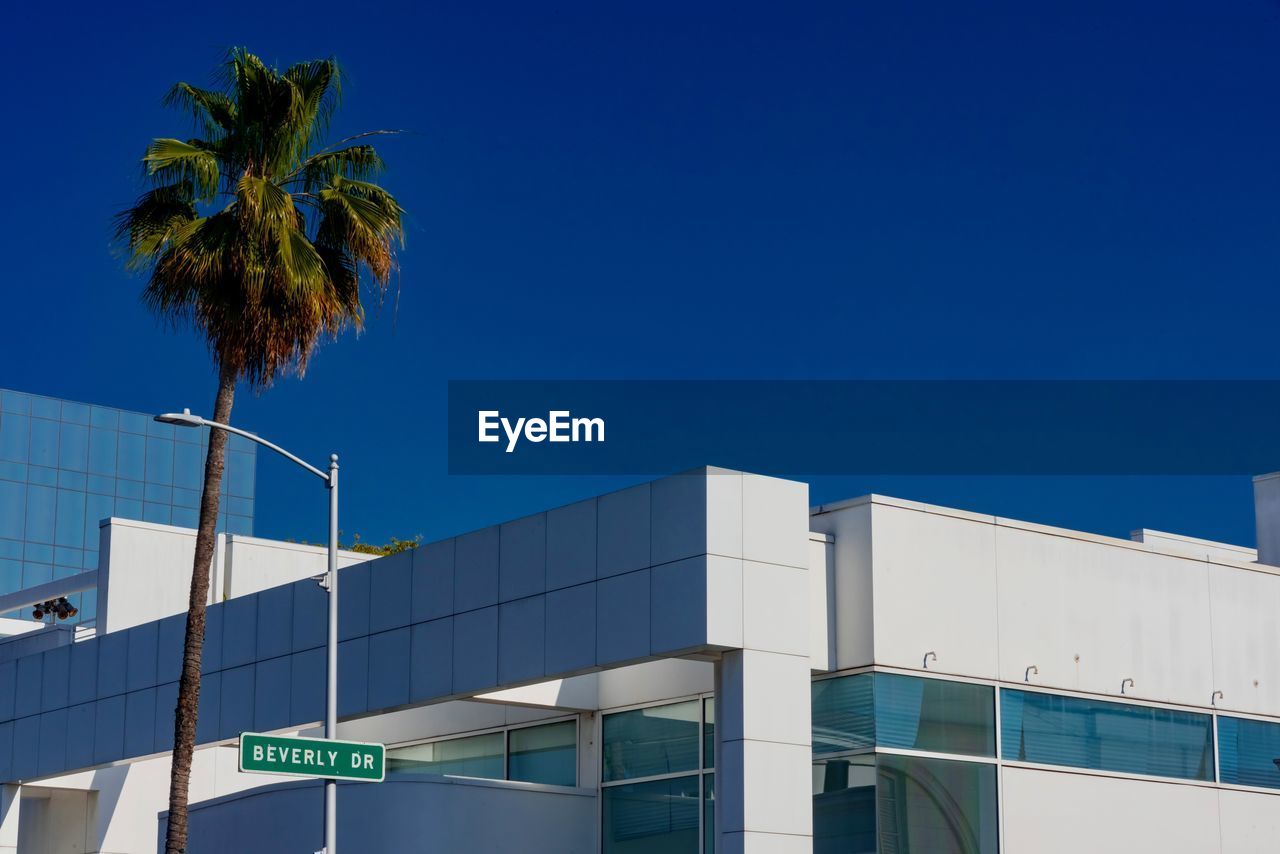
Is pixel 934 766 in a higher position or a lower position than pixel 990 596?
lower

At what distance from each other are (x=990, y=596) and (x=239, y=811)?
1143 centimetres

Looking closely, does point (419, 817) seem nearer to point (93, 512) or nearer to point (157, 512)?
point (93, 512)

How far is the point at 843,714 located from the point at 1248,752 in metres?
6.85

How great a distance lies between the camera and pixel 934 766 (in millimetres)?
22312

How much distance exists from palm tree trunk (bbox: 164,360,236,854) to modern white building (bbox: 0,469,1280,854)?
6.19 ft

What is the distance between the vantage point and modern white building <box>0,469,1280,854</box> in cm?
2128

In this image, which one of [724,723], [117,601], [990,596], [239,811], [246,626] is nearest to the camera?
[724,723]

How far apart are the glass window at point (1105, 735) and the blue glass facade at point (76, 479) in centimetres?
8421

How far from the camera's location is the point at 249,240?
25.3 m

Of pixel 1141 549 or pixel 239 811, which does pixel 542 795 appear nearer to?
pixel 239 811

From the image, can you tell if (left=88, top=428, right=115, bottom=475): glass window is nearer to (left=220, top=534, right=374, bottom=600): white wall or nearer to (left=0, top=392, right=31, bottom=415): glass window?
(left=0, top=392, right=31, bottom=415): glass window

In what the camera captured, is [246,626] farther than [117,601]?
No

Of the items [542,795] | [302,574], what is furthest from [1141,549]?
[302,574]

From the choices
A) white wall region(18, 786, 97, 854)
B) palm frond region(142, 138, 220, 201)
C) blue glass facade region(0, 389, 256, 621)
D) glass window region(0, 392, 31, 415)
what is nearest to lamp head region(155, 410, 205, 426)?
palm frond region(142, 138, 220, 201)
